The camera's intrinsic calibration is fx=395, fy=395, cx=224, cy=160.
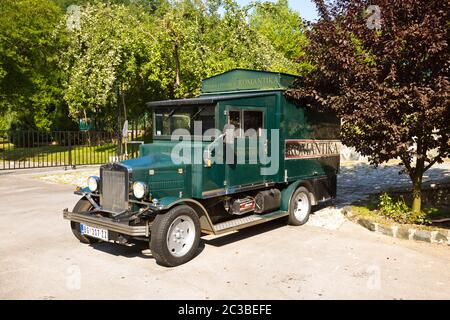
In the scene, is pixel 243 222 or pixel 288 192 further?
pixel 288 192

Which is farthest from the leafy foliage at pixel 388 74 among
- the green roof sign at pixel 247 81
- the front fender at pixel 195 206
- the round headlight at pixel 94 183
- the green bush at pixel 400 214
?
the round headlight at pixel 94 183

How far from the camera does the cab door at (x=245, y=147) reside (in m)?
6.89

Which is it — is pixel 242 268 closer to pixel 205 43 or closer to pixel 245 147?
pixel 245 147

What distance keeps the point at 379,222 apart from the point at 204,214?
368cm

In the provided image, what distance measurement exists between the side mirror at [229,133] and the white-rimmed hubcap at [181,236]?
5.00 feet

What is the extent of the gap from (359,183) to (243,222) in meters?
7.45

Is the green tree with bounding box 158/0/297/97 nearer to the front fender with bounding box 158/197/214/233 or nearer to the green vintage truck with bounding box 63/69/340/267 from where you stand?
the green vintage truck with bounding box 63/69/340/267

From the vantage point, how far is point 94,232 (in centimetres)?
602

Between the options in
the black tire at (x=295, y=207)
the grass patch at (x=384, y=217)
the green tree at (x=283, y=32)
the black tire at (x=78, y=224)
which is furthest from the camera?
the green tree at (x=283, y=32)

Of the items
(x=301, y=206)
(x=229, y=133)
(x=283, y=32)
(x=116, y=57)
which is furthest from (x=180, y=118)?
(x=283, y=32)

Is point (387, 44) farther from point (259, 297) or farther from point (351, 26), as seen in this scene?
point (259, 297)

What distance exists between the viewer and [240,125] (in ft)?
23.1

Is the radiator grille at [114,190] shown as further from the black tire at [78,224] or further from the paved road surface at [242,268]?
the paved road surface at [242,268]
